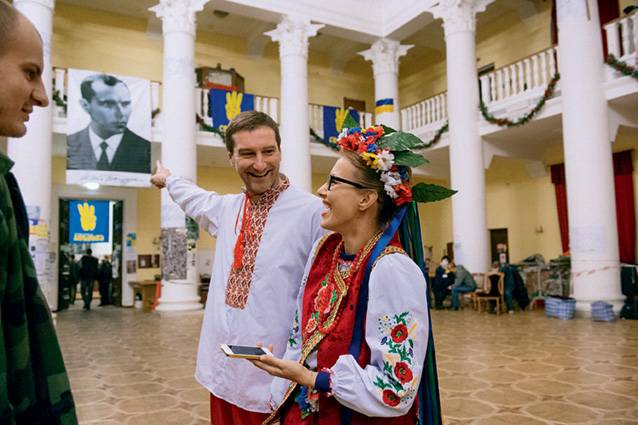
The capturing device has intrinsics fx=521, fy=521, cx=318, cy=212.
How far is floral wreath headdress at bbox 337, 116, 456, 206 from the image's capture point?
1669 mm

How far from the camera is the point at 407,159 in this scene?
171 cm

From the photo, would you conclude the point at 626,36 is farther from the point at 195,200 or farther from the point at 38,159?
the point at 38,159

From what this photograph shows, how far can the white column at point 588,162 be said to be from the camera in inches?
375


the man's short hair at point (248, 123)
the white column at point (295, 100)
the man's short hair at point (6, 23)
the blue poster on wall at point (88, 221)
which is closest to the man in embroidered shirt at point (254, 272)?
the man's short hair at point (248, 123)

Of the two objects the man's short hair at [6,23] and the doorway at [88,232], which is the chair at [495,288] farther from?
the man's short hair at [6,23]

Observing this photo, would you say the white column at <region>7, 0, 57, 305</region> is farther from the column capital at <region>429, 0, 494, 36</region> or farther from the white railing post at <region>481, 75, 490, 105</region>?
the white railing post at <region>481, 75, 490, 105</region>

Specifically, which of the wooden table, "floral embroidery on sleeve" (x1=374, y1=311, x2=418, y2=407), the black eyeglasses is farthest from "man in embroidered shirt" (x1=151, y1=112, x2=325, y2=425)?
the wooden table

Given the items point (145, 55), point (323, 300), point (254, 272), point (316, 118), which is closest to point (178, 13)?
point (145, 55)

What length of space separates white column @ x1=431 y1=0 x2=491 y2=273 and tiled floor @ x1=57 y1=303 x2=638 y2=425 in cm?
309

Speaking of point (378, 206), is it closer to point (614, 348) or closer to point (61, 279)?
point (614, 348)

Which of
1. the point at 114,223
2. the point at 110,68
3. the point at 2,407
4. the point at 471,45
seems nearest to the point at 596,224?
the point at 471,45

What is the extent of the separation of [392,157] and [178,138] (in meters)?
10.9

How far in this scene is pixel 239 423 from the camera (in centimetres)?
195

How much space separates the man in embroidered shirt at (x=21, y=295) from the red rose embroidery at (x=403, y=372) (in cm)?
81
